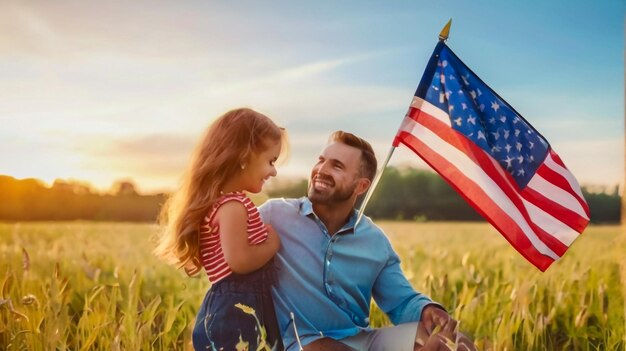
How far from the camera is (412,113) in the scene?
3041 millimetres

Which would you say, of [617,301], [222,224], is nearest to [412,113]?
[222,224]

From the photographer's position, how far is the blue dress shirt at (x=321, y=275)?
115 inches

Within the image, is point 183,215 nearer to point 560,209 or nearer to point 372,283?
point 372,283

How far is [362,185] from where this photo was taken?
3.05 m

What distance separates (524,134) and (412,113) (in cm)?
41

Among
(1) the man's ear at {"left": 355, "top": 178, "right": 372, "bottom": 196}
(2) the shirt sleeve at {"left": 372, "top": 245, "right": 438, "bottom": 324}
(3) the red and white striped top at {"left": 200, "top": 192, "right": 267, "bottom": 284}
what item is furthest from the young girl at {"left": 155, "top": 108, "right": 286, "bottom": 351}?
(2) the shirt sleeve at {"left": 372, "top": 245, "right": 438, "bottom": 324}

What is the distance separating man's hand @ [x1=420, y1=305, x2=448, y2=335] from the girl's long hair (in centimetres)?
78

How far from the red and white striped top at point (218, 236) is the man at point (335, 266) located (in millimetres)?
220

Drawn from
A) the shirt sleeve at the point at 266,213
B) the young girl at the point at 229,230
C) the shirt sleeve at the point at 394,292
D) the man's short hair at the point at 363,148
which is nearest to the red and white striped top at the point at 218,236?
the young girl at the point at 229,230

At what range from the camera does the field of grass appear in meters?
3.15

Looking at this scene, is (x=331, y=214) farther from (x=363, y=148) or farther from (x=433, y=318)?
(x=433, y=318)

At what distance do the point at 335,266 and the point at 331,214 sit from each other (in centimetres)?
18

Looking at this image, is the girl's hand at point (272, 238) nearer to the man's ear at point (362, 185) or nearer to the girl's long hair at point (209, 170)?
the girl's long hair at point (209, 170)

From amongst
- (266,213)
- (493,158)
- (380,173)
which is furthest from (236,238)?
(493,158)
